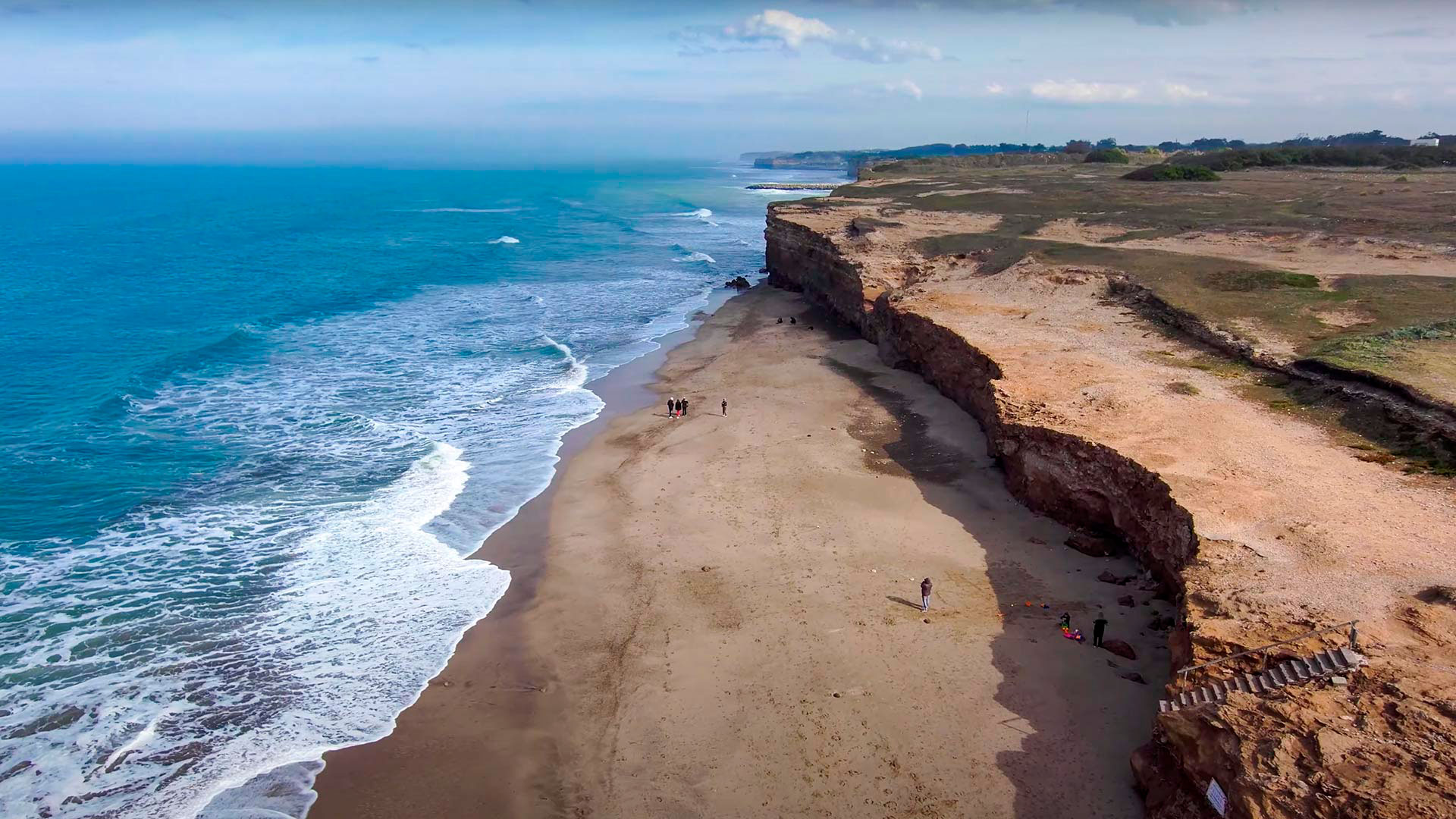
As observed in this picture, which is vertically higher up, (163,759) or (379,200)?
(379,200)

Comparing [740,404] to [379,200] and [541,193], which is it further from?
[541,193]

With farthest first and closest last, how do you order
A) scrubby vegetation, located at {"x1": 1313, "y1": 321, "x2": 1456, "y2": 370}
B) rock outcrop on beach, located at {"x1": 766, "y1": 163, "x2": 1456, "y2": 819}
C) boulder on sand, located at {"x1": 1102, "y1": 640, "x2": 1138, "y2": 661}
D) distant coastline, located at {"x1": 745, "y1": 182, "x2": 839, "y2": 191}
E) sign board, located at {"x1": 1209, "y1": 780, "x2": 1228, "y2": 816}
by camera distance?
distant coastline, located at {"x1": 745, "y1": 182, "x2": 839, "y2": 191} → scrubby vegetation, located at {"x1": 1313, "y1": 321, "x2": 1456, "y2": 370} → boulder on sand, located at {"x1": 1102, "y1": 640, "x2": 1138, "y2": 661} → rock outcrop on beach, located at {"x1": 766, "y1": 163, "x2": 1456, "y2": 819} → sign board, located at {"x1": 1209, "y1": 780, "x2": 1228, "y2": 816}

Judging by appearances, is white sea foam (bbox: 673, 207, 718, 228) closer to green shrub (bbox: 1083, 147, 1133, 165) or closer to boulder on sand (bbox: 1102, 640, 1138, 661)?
green shrub (bbox: 1083, 147, 1133, 165)

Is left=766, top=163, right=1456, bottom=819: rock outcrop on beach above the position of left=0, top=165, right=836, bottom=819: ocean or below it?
above

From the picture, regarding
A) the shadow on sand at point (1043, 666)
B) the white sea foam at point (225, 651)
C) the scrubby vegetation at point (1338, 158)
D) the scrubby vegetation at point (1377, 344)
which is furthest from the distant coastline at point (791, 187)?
the white sea foam at point (225, 651)

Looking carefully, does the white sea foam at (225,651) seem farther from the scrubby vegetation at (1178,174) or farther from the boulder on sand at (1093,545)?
the scrubby vegetation at (1178,174)

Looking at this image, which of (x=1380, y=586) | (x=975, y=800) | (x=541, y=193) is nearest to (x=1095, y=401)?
(x=1380, y=586)

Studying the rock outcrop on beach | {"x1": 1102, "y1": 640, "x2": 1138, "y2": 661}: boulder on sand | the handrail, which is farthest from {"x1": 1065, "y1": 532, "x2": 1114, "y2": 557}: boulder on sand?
the handrail
